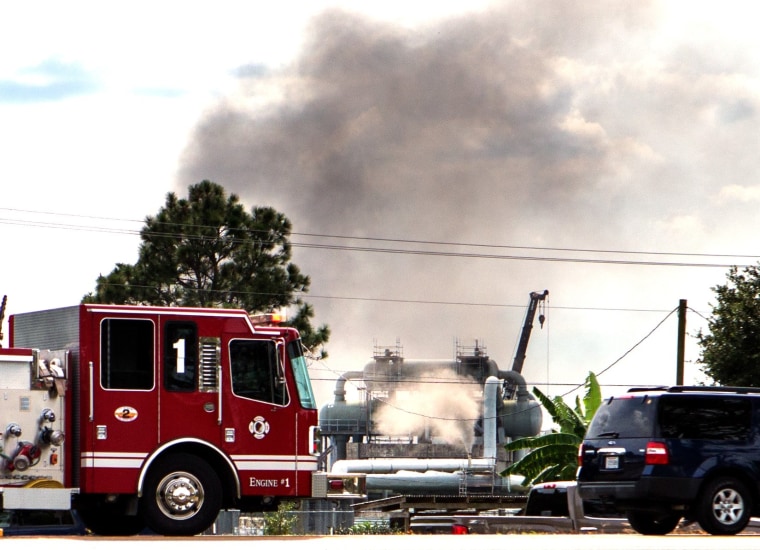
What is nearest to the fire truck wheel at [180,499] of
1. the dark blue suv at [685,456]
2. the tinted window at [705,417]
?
the dark blue suv at [685,456]

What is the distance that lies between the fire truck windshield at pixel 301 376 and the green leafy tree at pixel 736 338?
27.3m

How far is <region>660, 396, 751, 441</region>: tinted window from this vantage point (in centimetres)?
1634

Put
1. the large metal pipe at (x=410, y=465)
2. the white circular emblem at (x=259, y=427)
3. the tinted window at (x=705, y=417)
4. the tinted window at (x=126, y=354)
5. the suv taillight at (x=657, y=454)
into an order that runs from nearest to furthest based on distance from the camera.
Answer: the tinted window at (x=126, y=354) → the white circular emblem at (x=259, y=427) → the suv taillight at (x=657, y=454) → the tinted window at (x=705, y=417) → the large metal pipe at (x=410, y=465)

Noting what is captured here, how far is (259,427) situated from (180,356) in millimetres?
1380

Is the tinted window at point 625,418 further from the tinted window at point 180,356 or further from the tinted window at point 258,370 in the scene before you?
the tinted window at point 180,356

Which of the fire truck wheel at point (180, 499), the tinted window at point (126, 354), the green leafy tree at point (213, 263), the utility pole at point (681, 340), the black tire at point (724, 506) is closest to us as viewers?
the fire truck wheel at point (180, 499)

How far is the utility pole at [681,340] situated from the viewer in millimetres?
38675

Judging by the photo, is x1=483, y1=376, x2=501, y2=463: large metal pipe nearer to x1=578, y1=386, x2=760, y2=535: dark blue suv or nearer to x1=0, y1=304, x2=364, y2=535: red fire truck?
x1=578, y1=386, x2=760, y2=535: dark blue suv

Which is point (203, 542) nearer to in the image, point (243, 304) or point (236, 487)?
point (236, 487)

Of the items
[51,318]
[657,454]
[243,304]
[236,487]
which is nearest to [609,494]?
[657,454]

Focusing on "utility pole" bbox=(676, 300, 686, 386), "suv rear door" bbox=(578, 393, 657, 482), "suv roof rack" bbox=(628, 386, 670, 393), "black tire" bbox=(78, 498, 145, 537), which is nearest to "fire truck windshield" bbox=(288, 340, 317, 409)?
"black tire" bbox=(78, 498, 145, 537)

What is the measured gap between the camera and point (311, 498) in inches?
632

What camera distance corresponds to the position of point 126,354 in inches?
604

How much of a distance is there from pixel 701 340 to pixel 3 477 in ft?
105
